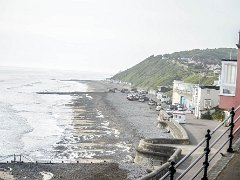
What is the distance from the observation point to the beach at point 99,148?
25.1 metres

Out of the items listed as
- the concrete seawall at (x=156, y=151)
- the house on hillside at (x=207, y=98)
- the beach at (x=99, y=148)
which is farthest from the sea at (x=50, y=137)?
the house on hillside at (x=207, y=98)

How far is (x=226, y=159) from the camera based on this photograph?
750 centimetres

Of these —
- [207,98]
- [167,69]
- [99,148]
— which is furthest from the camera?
[167,69]

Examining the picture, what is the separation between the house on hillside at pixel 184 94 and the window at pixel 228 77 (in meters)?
42.6

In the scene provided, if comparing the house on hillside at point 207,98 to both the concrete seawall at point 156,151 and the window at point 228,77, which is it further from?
the window at point 228,77

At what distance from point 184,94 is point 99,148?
3118 centimetres

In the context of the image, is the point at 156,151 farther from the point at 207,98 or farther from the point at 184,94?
the point at 184,94

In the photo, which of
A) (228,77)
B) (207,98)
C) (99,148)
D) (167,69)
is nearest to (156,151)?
(99,148)

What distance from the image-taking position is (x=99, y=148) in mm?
34688

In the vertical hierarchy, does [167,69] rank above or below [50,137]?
above

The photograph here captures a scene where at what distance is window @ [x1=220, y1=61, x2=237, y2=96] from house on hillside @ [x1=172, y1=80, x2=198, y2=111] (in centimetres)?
4261

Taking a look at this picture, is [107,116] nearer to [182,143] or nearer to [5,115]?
[5,115]

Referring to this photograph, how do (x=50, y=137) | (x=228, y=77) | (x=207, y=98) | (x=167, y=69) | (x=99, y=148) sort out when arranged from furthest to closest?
1. (x=167, y=69)
2. (x=207, y=98)
3. (x=50, y=137)
4. (x=99, y=148)
5. (x=228, y=77)

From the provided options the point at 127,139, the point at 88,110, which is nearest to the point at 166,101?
the point at 88,110
